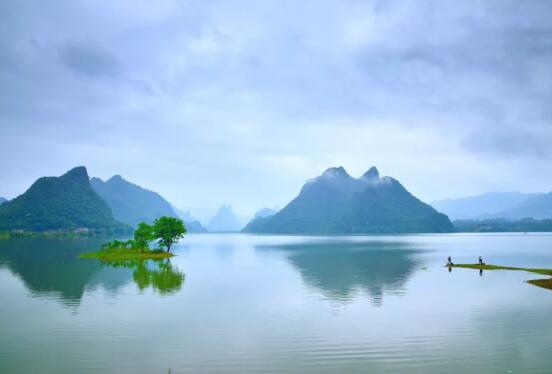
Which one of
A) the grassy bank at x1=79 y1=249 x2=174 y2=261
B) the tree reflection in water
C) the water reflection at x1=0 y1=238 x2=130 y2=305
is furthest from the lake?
the grassy bank at x1=79 y1=249 x2=174 y2=261

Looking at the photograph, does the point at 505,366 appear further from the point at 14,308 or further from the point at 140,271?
the point at 140,271

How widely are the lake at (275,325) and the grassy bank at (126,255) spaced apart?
142 feet

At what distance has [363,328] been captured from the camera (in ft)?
122

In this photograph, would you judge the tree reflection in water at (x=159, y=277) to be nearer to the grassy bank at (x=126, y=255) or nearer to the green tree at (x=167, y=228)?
the grassy bank at (x=126, y=255)

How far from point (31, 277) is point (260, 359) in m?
59.5

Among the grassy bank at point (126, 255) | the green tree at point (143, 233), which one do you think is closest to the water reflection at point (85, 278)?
the grassy bank at point (126, 255)

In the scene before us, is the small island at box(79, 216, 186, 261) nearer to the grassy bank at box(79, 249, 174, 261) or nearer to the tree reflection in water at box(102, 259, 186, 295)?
the grassy bank at box(79, 249, 174, 261)

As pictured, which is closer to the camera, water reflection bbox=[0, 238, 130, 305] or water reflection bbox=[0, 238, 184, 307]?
water reflection bbox=[0, 238, 130, 305]

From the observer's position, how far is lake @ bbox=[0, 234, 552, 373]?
2783 cm

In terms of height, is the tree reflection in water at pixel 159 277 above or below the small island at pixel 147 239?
below

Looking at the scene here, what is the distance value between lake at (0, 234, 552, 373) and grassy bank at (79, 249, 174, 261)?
4331cm

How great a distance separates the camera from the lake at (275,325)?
91.3 ft

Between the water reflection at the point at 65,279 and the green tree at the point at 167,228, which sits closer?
the water reflection at the point at 65,279

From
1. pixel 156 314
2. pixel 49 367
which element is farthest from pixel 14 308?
pixel 49 367
